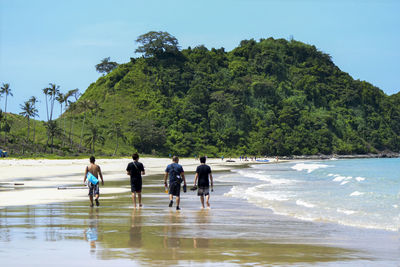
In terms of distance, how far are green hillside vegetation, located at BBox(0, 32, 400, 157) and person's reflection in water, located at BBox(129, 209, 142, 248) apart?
105 m

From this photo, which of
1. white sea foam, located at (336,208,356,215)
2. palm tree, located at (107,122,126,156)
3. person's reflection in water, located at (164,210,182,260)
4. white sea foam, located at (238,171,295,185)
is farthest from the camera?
palm tree, located at (107,122,126,156)

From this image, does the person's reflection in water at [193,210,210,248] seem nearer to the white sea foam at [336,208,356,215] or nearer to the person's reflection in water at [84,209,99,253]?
the person's reflection in water at [84,209,99,253]

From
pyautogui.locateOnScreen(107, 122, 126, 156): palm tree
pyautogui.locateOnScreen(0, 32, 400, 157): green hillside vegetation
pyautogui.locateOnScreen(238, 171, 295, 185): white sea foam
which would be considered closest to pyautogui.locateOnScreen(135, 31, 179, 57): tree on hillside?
pyautogui.locateOnScreen(0, 32, 400, 157): green hillside vegetation

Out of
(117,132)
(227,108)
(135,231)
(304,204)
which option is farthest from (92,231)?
(227,108)

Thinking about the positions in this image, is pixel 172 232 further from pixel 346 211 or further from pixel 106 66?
pixel 106 66

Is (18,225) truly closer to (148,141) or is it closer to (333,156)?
(148,141)

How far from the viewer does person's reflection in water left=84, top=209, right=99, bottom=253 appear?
10256 mm

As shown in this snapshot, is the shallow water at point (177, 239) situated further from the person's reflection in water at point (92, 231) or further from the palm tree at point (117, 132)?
the palm tree at point (117, 132)

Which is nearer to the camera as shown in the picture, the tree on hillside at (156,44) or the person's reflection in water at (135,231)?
the person's reflection in water at (135,231)

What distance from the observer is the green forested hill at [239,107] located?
147 m

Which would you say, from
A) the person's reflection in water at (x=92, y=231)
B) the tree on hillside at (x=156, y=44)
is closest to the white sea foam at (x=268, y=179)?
the person's reflection in water at (x=92, y=231)

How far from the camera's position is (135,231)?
12102 millimetres

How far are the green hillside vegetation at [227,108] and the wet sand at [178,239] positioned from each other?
346ft

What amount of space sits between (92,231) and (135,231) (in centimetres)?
98
